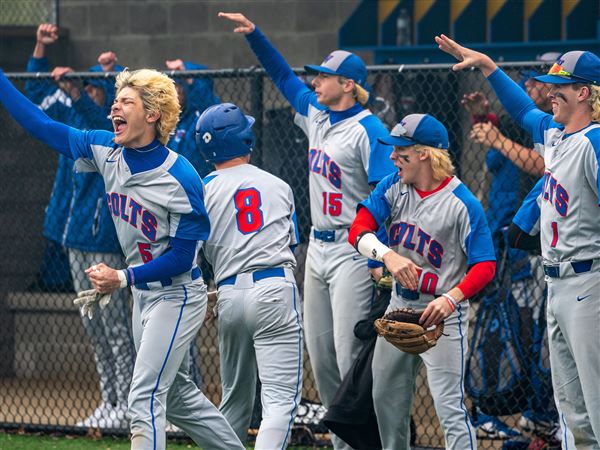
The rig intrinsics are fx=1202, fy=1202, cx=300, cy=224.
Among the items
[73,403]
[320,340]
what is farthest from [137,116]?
[73,403]

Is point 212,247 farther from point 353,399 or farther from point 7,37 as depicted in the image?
point 7,37

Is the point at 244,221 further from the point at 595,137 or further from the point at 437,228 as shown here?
the point at 595,137

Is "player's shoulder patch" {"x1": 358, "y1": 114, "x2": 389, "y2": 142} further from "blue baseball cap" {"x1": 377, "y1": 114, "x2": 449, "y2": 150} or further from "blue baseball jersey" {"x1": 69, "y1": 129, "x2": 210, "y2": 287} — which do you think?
"blue baseball jersey" {"x1": 69, "y1": 129, "x2": 210, "y2": 287}

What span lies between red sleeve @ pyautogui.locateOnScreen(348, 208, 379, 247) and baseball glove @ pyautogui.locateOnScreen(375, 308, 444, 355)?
379 millimetres

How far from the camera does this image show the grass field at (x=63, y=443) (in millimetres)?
6156

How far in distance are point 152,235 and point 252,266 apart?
49cm

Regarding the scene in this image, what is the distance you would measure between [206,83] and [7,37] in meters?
2.93

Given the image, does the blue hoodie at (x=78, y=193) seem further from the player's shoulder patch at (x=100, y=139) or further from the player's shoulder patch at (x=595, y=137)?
the player's shoulder patch at (x=595, y=137)

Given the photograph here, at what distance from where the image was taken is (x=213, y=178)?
197 inches

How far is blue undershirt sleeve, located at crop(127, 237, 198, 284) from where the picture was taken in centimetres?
450

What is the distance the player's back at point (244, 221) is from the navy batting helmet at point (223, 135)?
0.08 m

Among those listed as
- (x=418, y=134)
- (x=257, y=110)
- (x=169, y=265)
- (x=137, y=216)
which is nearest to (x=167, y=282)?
(x=169, y=265)

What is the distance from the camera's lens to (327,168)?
220 inches

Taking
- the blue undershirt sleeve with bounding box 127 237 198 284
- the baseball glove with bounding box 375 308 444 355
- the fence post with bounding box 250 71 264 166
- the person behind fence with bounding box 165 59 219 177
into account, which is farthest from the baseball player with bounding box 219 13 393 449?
the blue undershirt sleeve with bounding box 127 237 198 284
